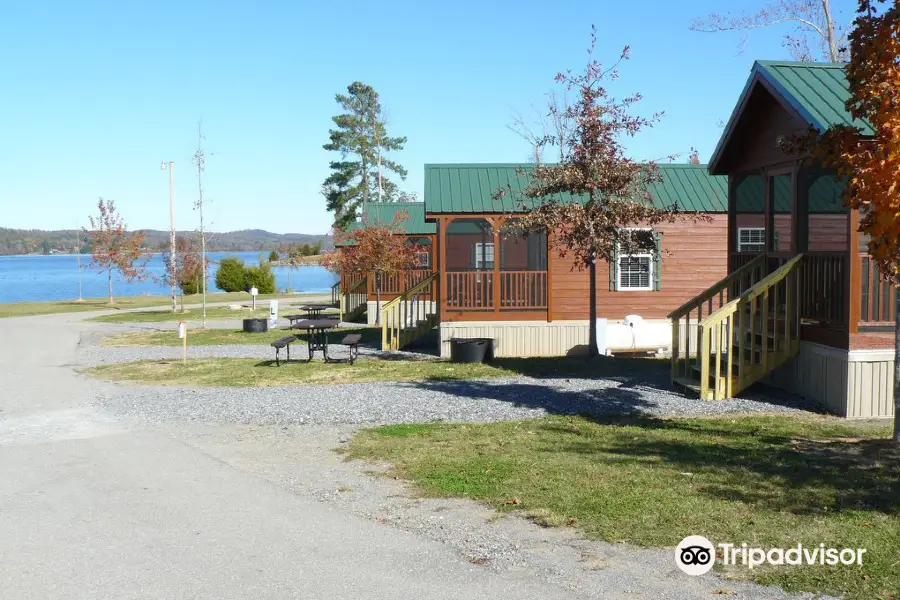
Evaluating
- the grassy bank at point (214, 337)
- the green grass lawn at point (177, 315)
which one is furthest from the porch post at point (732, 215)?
the green grass lawn at point (177, 315)

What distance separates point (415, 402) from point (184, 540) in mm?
6199

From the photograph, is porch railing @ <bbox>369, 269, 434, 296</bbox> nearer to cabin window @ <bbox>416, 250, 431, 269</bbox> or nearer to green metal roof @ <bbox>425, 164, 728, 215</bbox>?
cabin window @ <bbox>416, 250, 431, 269</bbox>

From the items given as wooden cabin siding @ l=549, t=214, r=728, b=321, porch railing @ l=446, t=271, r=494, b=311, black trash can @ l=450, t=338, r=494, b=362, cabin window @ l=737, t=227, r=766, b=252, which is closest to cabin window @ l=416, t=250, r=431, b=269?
porch railing @ l=446, t=271, r=494, b=311

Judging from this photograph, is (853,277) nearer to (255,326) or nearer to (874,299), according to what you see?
(874,299)

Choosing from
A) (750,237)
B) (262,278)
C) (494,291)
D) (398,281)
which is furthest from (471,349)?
(262,278)

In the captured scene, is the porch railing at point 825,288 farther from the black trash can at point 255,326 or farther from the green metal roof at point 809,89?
the black trash can at point 255,326

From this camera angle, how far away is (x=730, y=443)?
902 centimetres

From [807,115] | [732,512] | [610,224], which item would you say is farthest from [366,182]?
[732,512]

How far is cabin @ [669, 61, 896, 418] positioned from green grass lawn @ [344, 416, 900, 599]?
100 centimetres

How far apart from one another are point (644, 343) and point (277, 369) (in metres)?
8.23

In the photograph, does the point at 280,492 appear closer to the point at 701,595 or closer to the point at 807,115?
the point at 701,595

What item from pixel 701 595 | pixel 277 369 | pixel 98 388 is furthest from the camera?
pixel 277 369

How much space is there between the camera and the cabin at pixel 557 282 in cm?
1844

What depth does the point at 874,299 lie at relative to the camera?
36.3 ft
